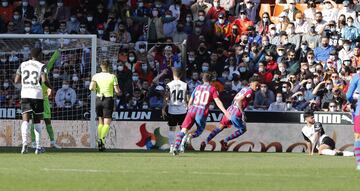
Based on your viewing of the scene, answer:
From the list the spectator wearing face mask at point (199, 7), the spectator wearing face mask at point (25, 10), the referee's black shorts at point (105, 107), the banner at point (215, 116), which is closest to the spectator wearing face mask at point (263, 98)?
the banner at point (215, 116)

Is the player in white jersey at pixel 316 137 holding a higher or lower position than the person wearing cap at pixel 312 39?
lower

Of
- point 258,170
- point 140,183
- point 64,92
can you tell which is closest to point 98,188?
point 140,183

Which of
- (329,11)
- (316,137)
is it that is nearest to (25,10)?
(329,11)

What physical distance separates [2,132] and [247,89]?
6481mm

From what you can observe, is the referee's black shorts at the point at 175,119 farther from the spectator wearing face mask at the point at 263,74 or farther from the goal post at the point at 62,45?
the spectator wearing face mask at the point at 263,74

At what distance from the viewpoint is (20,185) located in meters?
15.0

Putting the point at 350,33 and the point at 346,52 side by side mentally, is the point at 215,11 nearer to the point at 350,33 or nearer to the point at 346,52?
the point at 350,33

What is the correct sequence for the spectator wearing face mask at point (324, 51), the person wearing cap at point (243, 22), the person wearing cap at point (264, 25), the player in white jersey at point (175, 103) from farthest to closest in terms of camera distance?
the person wearing cap at point (243, 22)
the person wearing cap at point (264, 25)
the spectator wearing face mask at point (324, 51)
the player in white jersey at point (175, 103)

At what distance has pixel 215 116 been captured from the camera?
1172 inches

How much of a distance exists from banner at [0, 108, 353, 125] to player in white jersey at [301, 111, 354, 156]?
1856 mm

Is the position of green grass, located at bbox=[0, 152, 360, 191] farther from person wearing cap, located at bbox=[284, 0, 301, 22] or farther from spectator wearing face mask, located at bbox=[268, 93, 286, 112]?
person wearing cap, located at bbox=[284, 0, 301, 22]

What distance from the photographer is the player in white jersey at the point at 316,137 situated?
87.8ft

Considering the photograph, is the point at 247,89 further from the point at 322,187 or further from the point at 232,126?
the point at 322,187

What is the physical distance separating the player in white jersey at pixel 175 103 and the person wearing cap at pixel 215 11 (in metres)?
7.97
